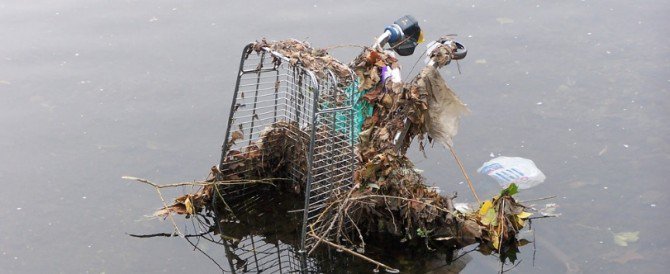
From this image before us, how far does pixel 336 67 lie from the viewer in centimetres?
487

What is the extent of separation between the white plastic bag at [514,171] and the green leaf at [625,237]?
744 mm

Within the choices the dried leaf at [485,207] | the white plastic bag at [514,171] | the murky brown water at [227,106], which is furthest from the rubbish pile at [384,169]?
the white plastic bag at [514,171]

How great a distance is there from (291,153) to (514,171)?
167 cm

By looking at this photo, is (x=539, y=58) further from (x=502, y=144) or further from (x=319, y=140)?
(x=319, y=140)

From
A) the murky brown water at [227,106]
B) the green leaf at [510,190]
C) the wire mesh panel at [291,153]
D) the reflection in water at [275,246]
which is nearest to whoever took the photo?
the wire mesh panel at [291,153]

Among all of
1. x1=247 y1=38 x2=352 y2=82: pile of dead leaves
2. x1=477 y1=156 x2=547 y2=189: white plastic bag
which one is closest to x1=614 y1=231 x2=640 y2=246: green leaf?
x1=477 y1=156 x2=547 y2=189: white plastic bag

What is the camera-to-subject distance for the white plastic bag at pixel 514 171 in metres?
6.18

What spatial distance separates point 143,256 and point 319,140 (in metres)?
1.37

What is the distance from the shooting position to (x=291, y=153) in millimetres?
5676

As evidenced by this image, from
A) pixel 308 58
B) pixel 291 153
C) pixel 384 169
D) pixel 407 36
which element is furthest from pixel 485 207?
pixel 308 58

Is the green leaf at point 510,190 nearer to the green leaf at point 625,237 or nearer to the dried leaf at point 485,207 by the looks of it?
the dried leaf at point 485,207

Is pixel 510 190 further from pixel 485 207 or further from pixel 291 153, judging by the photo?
pixel 291 153

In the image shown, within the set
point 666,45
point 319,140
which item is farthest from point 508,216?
point 666,45

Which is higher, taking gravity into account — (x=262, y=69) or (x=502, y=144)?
(x=262, y=69)
